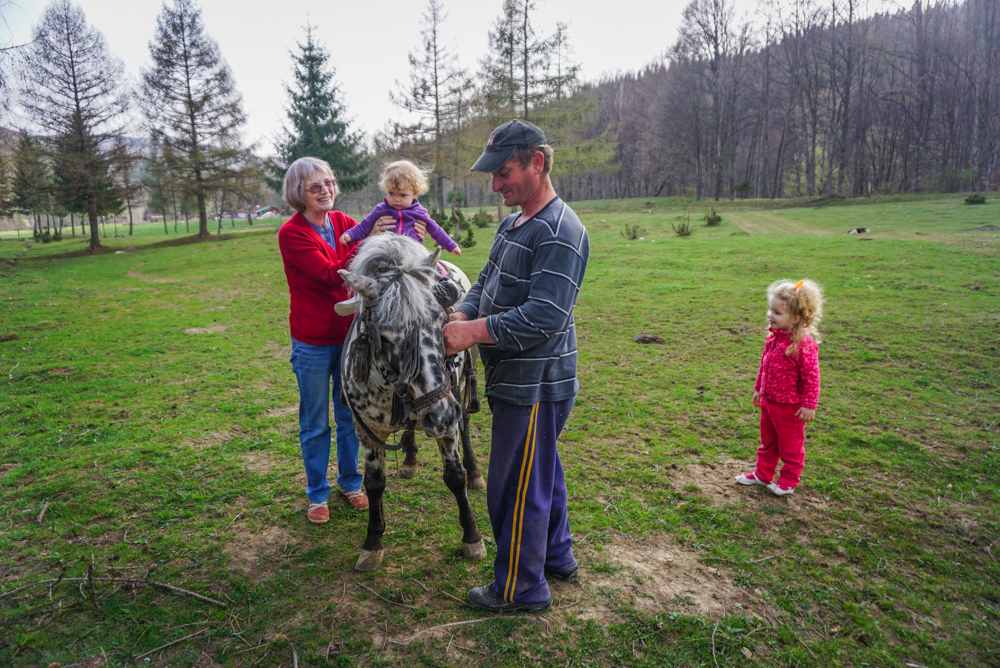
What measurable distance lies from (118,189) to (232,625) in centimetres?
3552

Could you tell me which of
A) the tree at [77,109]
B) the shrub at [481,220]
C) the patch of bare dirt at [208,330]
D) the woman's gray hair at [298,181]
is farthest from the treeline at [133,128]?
the woman's gray hair at [298,181]

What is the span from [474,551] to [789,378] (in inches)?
106

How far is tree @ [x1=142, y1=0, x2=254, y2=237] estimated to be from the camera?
3123 centimetres

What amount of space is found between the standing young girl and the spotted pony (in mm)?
2463

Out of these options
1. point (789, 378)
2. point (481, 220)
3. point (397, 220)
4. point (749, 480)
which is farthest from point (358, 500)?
point (481, 220)

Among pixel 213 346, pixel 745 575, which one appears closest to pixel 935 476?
pixel 745 575

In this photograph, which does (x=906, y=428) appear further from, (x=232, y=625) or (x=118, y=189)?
(x=118, y=189)

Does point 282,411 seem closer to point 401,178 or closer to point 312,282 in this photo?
point 312,282

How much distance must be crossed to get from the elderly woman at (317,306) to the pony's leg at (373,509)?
1.90 ft

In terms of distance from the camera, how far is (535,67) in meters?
30.6

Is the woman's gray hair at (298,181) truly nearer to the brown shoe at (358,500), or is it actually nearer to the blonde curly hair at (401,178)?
the blonde curly hair at (401,178)

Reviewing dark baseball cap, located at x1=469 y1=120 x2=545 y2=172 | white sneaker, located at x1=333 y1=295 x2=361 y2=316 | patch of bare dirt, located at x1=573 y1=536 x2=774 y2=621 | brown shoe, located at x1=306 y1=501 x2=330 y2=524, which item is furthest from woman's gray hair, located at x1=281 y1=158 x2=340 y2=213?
patch of bare dirt, located at x1=573 y1=536 x2=774 y2=621

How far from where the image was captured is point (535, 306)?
228cm

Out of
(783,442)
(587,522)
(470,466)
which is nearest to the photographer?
(587,522)
